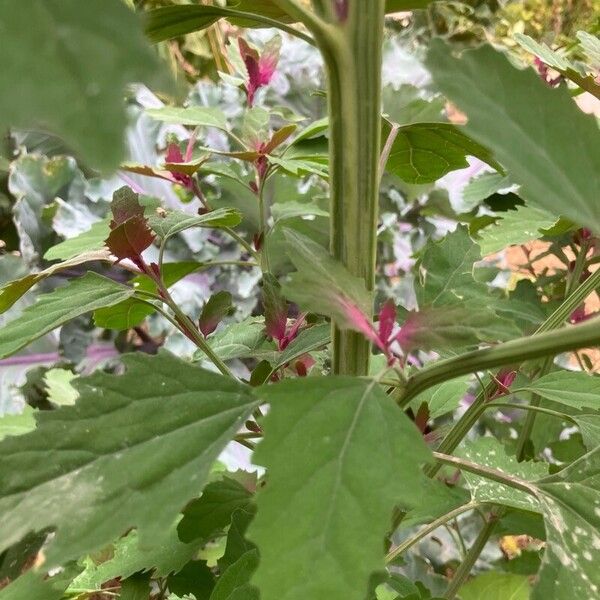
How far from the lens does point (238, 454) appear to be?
820mm

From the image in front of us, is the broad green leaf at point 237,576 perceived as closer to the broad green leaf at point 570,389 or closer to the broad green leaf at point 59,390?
the broad green leaf at point 570,389

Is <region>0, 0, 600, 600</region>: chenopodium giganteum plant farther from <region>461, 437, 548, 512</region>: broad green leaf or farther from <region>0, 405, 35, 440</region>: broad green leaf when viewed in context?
<region>0, 405, 35, 440</region>: broad green leaf

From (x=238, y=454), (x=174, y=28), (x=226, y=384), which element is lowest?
(x=238, y=454)

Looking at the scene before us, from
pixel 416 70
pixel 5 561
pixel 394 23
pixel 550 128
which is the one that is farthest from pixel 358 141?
pixel 394 23

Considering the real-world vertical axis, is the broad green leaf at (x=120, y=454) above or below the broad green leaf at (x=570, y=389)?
above

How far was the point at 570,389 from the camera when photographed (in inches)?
14.1

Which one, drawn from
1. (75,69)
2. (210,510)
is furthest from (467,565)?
(75,69)

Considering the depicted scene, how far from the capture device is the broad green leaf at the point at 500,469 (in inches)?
13.8

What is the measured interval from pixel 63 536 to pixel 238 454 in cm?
63

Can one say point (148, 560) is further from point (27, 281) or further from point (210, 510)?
point (27, 281)

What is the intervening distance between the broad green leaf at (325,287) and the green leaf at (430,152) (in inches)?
4.8

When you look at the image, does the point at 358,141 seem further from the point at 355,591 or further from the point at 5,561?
the point at 5,561

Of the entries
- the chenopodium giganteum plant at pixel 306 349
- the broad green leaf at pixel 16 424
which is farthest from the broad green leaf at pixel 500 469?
the broad green leaf at pixel 16 424

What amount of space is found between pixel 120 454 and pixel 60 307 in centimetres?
12
